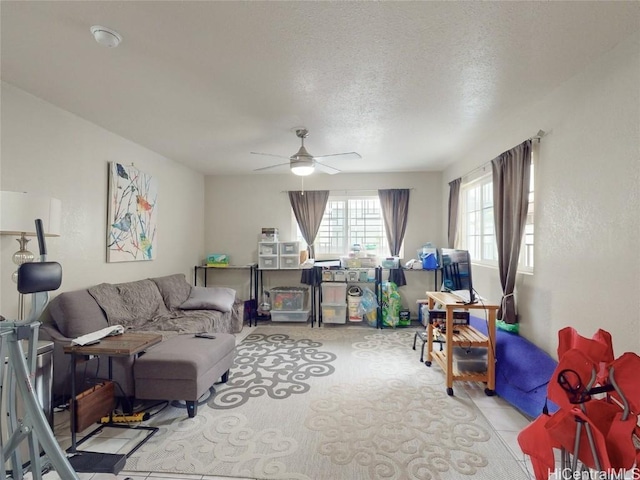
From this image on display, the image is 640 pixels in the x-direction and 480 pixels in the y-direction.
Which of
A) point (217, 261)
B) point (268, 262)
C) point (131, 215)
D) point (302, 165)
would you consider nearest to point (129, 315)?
point (131, 215)

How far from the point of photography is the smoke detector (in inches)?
64.0

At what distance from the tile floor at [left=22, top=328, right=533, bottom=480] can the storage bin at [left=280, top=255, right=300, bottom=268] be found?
9.80 feet

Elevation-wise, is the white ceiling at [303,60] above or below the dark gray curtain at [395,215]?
above

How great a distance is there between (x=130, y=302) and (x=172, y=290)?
703 mm

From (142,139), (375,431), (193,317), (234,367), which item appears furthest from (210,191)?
(375,431)

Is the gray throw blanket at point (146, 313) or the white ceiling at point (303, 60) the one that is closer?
the white ceiling at point (303, 60)

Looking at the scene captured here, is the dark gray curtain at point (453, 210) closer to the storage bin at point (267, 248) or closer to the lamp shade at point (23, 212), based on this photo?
the storage bin at point (267, 248)

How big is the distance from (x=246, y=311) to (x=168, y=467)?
10.3 ft

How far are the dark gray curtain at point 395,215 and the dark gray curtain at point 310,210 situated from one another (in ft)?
3.48

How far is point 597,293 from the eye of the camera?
187cm

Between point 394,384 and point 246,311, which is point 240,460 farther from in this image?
point 246,311

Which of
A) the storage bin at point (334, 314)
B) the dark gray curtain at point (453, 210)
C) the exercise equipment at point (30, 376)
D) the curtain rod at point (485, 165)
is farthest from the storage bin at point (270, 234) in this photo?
the exercise equipment at point (30, 376)

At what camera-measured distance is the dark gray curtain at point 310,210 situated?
5035 millimetres

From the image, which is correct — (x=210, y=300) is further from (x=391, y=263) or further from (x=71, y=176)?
(x=391, y=263)
